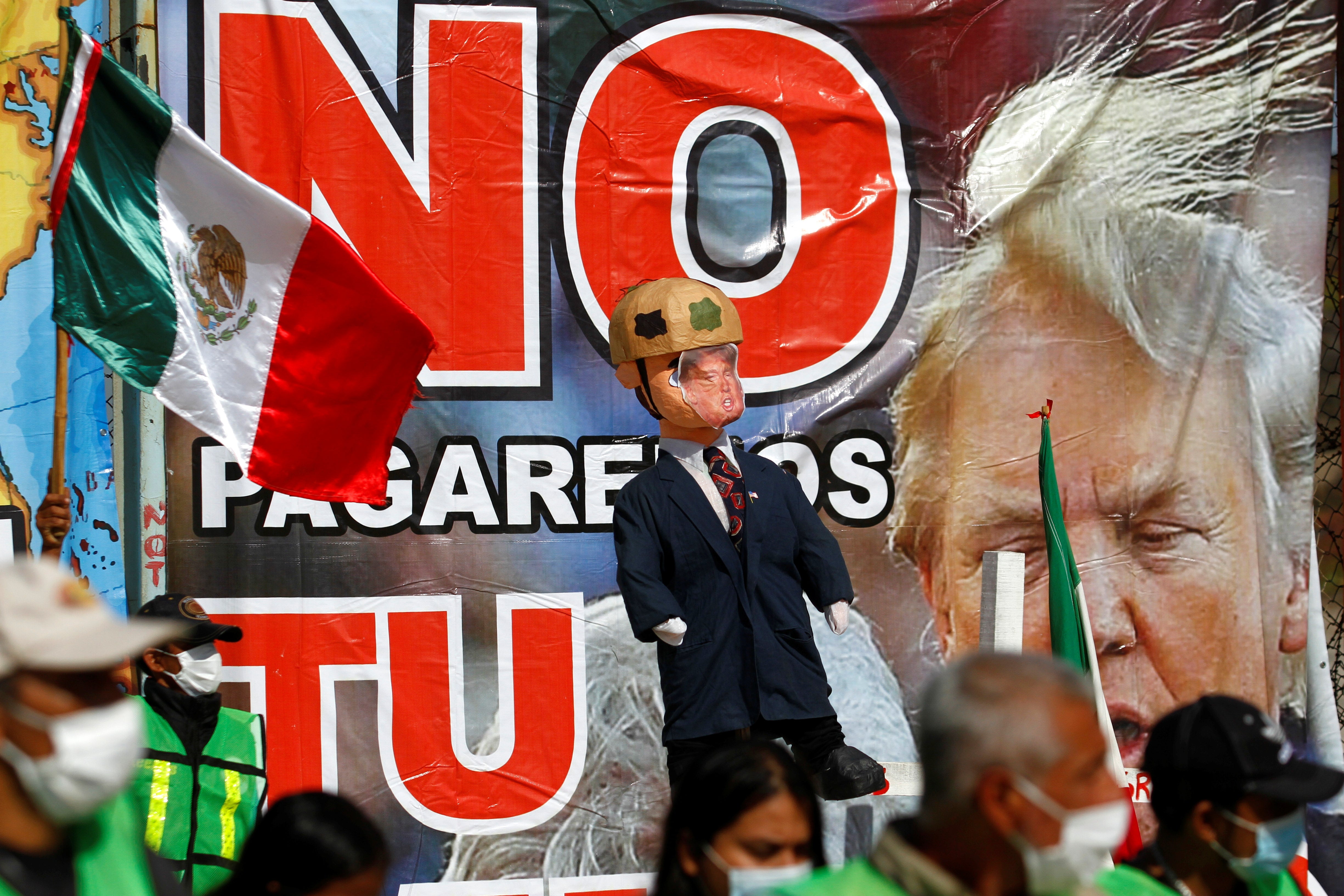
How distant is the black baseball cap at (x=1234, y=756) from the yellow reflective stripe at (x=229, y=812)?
2246mm

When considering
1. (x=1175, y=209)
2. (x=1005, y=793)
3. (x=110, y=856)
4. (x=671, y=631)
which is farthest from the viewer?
(x=1175, y=209)

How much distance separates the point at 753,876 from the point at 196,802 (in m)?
1.78

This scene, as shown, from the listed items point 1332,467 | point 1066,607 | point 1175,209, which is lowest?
point 1066,607

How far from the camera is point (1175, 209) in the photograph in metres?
4.59

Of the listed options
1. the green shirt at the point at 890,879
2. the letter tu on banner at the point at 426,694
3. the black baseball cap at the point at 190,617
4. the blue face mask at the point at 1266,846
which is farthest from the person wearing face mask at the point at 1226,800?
the letter tu on banner at the point at 426,694

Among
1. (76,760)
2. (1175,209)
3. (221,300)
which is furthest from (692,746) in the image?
(1175,209)

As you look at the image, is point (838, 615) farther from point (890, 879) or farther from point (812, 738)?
point (890, 879)

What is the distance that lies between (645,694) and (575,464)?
807 mm

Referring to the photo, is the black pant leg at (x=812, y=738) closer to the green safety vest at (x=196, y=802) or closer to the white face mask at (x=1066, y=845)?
the green safety vest at (x=196, y=802)

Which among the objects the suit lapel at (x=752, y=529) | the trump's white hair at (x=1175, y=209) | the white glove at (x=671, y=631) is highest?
the trump's white hair at (x=1175, y=209)

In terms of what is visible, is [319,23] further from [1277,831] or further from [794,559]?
[1277,831]

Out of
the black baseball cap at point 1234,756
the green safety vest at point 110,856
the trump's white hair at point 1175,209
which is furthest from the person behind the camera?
the trump's white hair at point 1175,209

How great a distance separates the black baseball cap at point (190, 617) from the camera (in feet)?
10.7

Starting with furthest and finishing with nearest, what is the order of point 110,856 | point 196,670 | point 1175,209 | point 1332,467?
point 1332,467
point 1175,209
point 196,670
point 110,856
